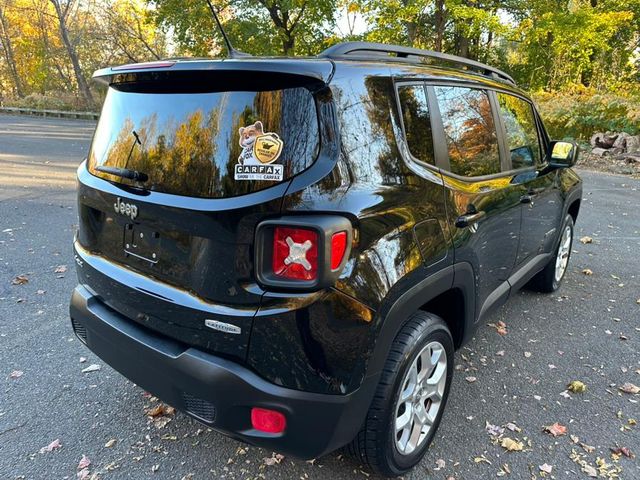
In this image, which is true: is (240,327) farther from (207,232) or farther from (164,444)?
(164,444)

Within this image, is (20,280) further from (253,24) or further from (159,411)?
(253,24)

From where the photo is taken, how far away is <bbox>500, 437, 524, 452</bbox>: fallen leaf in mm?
2461

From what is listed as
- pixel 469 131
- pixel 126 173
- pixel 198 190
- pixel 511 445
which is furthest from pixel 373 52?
pixel 511 445

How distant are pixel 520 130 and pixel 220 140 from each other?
2461 mm

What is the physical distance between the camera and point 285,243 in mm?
1656

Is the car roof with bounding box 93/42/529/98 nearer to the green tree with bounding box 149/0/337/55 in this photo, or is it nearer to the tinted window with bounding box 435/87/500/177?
the tinted window with bounding box 435/87/500/177

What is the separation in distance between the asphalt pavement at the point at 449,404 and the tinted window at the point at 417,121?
1523mm

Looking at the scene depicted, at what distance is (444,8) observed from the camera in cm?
2047

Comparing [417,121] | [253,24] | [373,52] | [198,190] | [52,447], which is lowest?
[52,447]

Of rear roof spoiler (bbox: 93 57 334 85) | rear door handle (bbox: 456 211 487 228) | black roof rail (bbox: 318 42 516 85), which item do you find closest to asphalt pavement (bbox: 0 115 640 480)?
rear door handle (bbox: 456 211 487 228)

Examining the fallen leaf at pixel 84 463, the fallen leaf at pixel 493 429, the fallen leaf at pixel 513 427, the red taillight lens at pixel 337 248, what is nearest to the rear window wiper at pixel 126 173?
the red taillight lens at pixel 337 248

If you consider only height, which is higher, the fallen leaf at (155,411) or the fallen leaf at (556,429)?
the fallen leaf at (556,429)

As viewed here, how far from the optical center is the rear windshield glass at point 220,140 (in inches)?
67.4

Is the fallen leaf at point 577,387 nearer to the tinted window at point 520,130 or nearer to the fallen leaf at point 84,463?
the tinted window at point 520,130
